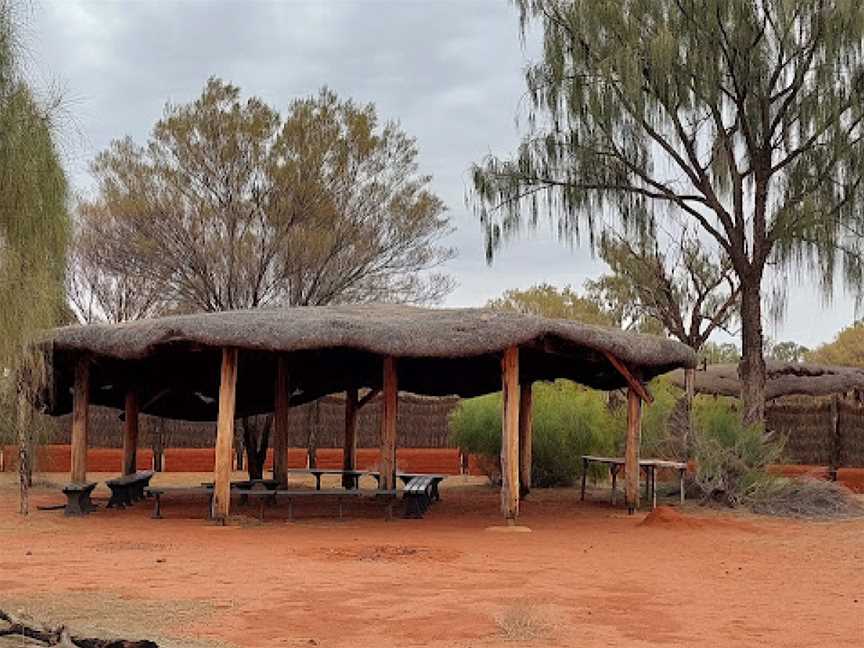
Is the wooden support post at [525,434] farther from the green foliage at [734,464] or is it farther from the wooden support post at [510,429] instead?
the wooden support post at [510,429]

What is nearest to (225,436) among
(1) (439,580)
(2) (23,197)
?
(1) (439,580)

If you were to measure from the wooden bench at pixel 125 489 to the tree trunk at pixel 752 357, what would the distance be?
900cm

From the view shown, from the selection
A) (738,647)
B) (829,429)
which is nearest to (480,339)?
(738,647)

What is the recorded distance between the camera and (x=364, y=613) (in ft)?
23.3

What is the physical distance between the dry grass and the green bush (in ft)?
37.3

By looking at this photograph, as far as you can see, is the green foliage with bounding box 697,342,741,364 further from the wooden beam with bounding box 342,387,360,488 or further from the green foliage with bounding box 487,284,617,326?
the wooden beam with bounding box 342,387,360,488

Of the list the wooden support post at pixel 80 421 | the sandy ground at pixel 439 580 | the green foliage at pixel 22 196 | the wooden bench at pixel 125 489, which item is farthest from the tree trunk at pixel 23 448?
the green foliage at pixel 22 196

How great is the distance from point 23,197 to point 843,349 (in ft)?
159

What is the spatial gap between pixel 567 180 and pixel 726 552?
7.86 metres

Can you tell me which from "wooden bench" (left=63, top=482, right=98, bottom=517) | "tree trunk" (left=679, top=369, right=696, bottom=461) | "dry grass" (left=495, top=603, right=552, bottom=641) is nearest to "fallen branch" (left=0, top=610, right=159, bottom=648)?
"dry grass" (left=495, top=603, right=552, bottom=641)

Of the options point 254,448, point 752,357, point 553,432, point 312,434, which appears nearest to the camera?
point 752,357

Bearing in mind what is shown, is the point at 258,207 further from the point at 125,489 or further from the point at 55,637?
the point at 55,637

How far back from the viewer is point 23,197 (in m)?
6.88

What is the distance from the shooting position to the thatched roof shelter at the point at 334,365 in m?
12.4
